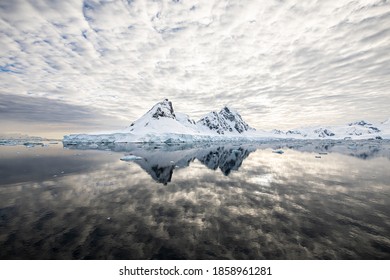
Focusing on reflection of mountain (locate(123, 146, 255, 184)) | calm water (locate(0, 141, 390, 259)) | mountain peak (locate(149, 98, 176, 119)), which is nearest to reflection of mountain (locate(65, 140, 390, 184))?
reflection of mountain (locate(123, 146, 255, 184))

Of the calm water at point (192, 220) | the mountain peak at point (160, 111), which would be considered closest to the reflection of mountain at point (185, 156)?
the calm water at point (192, 220)

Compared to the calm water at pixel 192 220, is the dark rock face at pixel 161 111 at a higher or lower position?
higher

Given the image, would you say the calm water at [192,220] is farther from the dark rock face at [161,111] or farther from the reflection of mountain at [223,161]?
the dark rock face at [161,111]

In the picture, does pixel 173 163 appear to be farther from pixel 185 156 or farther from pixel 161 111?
pixel 161 111

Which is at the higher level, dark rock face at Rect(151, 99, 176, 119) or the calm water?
dark rock face at Rect(151, 99, 176, 119)

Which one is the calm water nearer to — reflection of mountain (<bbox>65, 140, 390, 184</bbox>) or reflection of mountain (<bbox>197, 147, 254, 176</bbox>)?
reflection of mountain (<bbox>65, 140, 390, 184</bbox>)

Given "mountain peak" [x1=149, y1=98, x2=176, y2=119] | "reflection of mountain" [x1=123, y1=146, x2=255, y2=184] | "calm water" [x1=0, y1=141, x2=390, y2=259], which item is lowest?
"calm water" [x1=0, y1=141, x2=390, y2=259]

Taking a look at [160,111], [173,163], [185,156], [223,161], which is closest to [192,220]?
[173,163]

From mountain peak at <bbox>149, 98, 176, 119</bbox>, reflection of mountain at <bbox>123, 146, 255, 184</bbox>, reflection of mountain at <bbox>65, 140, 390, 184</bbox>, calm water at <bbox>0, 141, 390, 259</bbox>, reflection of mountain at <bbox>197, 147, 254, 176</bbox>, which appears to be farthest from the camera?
mountain peak at <bbox>149, 98, 176, 119</bbox>
